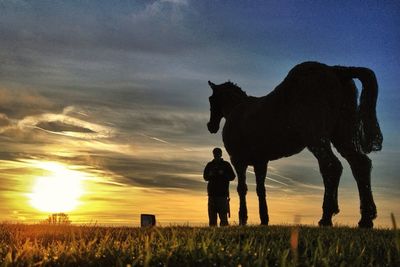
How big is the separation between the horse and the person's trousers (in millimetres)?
1956

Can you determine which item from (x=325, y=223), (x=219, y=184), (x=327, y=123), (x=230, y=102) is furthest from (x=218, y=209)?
(x=327, y=123)

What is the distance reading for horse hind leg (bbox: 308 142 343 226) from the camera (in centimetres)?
1302

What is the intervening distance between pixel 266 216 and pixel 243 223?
3.10 feet

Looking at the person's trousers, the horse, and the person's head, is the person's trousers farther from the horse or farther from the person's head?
the horse

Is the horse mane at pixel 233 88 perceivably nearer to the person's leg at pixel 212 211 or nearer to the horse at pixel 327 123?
the horse at pixel 327 123

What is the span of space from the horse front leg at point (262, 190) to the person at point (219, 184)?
1381mm

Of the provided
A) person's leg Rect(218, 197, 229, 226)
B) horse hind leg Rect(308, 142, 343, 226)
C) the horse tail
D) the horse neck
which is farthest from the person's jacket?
the horse tail

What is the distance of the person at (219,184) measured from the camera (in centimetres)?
1664

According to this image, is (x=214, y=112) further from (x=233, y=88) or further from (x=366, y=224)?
(x=366, y=224)

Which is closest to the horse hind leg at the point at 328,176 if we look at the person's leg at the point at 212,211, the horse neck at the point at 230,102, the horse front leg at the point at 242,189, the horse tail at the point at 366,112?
the horse tail at the point at 366,112

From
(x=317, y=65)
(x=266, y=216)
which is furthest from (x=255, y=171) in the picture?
(x=317, y=65)

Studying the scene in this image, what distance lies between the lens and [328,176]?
13016mm

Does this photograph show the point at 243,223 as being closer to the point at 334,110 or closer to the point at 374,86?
the point at 334,110

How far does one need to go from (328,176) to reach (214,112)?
262 inches
